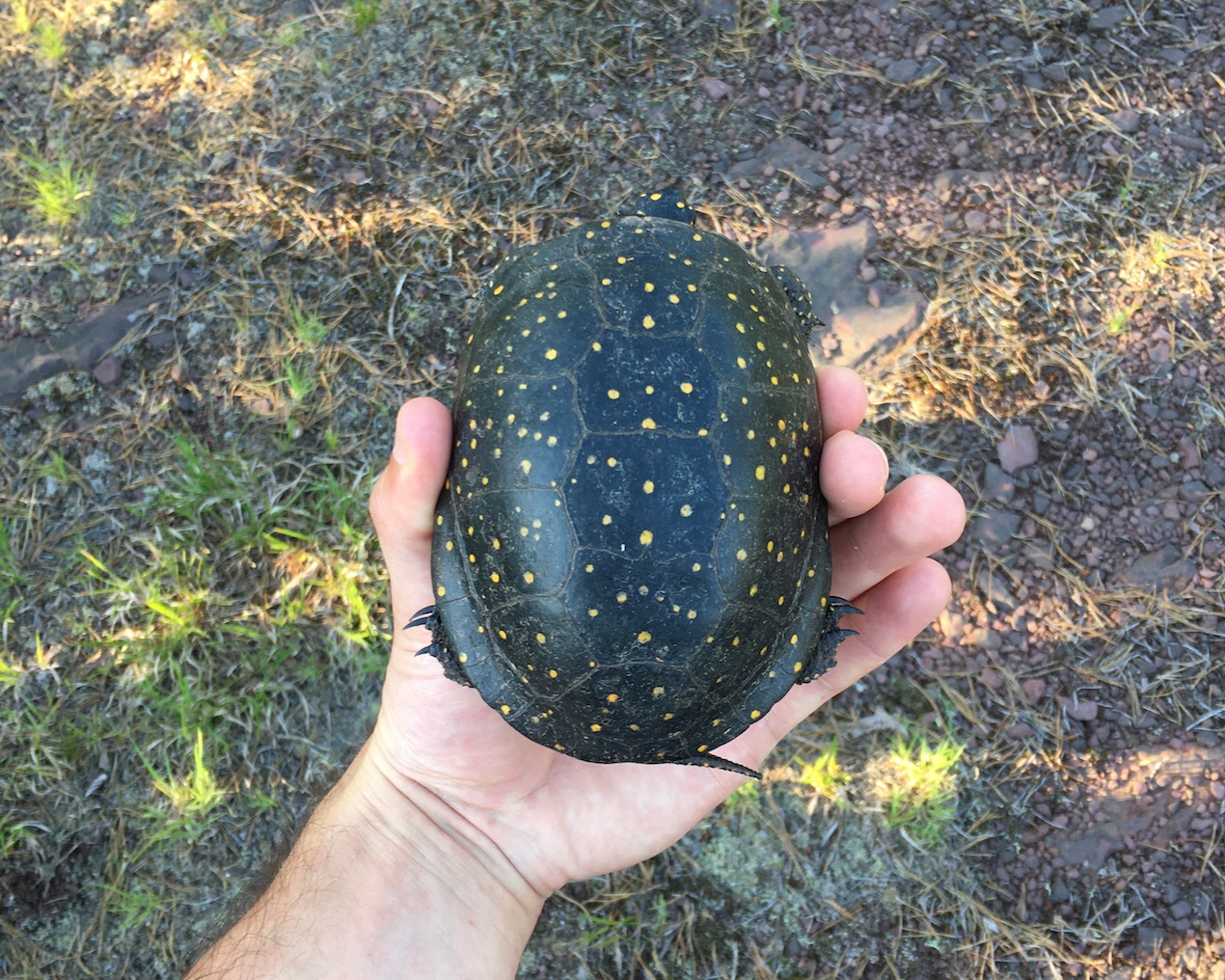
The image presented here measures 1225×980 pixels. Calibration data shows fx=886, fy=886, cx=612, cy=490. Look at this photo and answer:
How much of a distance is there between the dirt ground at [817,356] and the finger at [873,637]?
0.35m

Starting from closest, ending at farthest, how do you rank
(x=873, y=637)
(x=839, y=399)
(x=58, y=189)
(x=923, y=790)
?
1. (x=839, y=399)
2. (x=873, y=637)
3. (x=923, y=790)
4. (x=58, y=189)

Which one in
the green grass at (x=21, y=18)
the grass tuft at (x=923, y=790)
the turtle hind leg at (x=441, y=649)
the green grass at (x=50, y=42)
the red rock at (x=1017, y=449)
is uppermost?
the green grass at (x=21, y=18)

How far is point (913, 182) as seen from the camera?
3.67 meters

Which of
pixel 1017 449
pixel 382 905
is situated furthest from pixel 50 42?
pixel 1017 449

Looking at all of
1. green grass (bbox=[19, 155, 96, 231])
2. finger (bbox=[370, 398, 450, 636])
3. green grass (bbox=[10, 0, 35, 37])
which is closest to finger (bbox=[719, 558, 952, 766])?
finger (bbox=[370, 398, 450, 636])

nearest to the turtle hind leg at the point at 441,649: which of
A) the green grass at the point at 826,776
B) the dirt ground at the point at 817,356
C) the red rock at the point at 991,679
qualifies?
the dirt ground at the point at 817,356

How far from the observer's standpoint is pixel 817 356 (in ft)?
11.6

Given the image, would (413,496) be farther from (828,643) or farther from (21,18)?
(21,18)

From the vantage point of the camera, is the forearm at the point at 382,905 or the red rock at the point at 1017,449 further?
the red rock at the point at 1017,449

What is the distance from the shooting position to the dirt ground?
10.5ft

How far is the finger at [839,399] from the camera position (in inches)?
105

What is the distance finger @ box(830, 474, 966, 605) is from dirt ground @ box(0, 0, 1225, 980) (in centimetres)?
72

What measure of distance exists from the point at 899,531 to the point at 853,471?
341 millimetres

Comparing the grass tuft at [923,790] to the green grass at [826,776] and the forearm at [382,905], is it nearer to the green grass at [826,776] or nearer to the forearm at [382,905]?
the green grass at [826,776]
